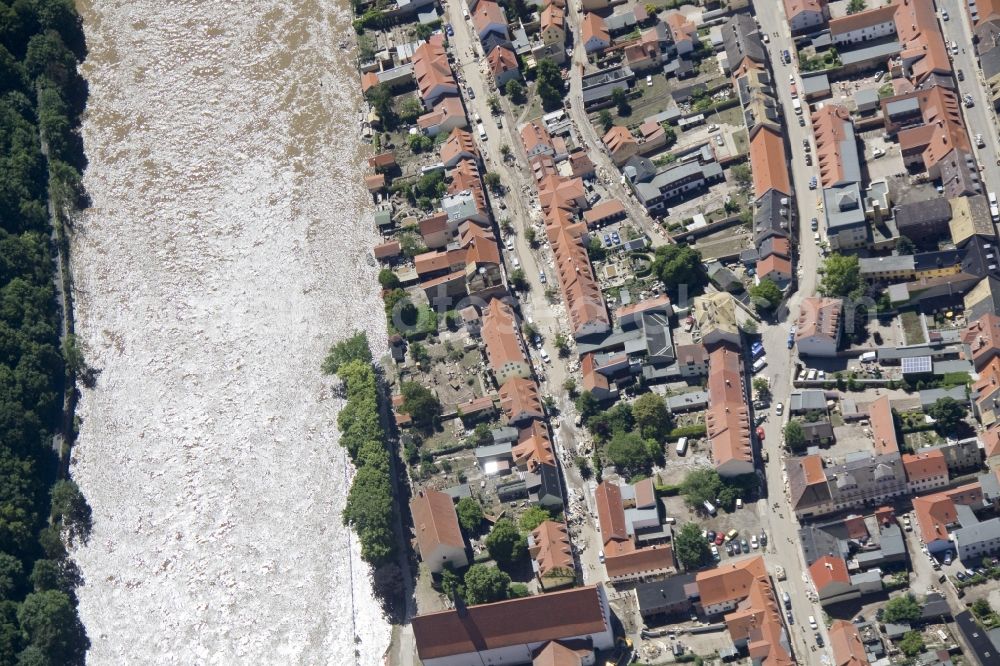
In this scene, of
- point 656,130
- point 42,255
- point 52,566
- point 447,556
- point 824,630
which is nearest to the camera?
point 824,630

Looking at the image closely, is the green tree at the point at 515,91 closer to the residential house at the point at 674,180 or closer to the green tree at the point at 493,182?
the green tree at the point at 493,182

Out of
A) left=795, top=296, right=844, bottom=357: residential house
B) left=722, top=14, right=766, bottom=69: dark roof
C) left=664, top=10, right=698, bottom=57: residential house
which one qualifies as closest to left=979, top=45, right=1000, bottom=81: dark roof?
left=722, top=14, right=766, bottom=69: dark roof

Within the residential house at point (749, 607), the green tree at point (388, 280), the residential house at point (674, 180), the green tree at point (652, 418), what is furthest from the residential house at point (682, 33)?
the residential house at point (749, 607)

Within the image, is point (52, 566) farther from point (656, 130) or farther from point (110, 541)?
point (656, 130)

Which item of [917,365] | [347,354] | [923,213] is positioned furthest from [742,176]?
[347,354]

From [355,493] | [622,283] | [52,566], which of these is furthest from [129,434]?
[622,283]

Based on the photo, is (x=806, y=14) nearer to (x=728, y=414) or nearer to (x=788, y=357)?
(x=788, y=357)
